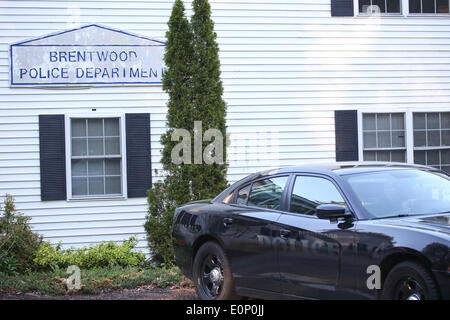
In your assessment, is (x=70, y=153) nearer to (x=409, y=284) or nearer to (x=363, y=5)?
(x=363, y=5)

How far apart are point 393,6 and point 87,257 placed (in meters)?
7.65

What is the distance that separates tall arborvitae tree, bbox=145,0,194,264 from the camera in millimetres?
9938

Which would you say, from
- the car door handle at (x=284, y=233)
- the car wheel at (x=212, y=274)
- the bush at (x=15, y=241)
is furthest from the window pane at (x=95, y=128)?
the car door handle at (x=284, y=233)

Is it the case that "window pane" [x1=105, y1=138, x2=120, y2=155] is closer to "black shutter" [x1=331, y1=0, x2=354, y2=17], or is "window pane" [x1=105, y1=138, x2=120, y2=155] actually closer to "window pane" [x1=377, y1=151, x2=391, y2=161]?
"black shutter" [x1=331, y1=0, x2=354, y2=17]

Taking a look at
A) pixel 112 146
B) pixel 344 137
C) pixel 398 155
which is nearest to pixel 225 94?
pixel 112 146

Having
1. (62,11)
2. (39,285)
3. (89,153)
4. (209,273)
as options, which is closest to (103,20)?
(62,11)

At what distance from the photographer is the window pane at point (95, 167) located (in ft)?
37.3

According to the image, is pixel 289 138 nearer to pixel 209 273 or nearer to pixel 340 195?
pixel 209 273

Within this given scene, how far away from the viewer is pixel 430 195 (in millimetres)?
5961

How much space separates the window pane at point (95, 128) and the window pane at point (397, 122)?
5.72 meters

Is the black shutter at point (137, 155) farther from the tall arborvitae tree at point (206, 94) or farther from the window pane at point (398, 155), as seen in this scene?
the window pane at point (398, 155)

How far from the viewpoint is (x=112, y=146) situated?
1147cm
